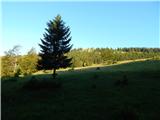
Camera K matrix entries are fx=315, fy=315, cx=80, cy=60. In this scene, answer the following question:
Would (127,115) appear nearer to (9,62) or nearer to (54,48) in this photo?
(54,48)

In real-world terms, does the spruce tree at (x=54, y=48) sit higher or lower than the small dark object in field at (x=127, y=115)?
higher

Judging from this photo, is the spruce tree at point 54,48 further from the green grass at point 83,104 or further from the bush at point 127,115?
the bush at point 127,115

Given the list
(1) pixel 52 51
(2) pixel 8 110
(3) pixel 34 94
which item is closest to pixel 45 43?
(1) pixel 52 51

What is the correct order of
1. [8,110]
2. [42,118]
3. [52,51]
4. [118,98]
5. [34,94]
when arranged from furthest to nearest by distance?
[52,51]
[34,94]
[118,98]
[8,110]
[42,118]

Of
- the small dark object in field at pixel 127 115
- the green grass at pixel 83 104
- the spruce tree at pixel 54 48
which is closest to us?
the small dark object in field at pixel 127 115

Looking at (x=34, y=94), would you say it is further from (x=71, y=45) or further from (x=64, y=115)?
(x=71, y=45)

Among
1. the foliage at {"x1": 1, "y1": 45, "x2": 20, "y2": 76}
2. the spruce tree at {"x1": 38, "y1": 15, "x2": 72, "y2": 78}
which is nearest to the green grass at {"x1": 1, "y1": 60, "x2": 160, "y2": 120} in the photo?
the spruce tree at {"x1": 38, "y1": 15, "x2": 72, "y2": 78}

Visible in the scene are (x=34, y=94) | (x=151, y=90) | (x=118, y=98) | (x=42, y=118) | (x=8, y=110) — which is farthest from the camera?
(x=151, y=90)

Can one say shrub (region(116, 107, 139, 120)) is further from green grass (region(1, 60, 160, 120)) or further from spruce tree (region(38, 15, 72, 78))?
spruce tree (region(38, 15, 72, 78))

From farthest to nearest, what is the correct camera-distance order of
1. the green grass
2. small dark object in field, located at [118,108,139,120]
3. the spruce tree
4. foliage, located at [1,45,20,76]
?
1. foliage, located at [1,45,20,76]
2. the spruce tree
3. the green grass
4. small dark object in field, located at [118,108,139,120]

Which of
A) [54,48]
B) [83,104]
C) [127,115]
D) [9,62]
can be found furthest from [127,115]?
[9,62]

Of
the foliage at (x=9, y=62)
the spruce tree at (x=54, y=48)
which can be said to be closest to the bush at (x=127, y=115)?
the spruce tree at (x=54, y=48)

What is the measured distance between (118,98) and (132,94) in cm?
242

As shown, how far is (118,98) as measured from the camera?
75.4 ft
